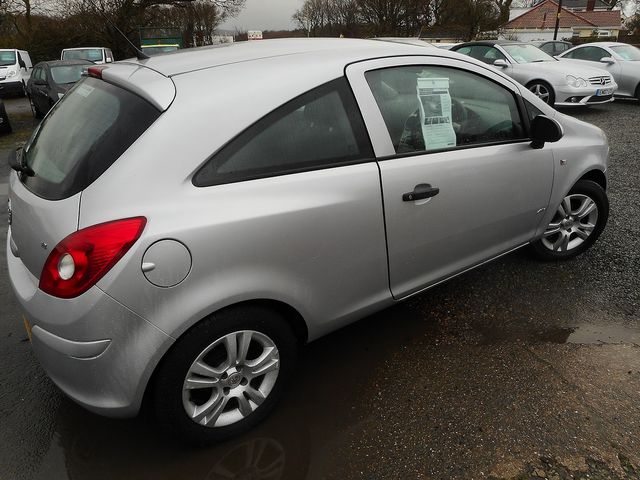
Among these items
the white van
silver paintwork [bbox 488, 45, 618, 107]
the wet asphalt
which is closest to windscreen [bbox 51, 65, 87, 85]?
the white van

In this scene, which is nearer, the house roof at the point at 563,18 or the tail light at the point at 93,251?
the tail light at the point at 93,251

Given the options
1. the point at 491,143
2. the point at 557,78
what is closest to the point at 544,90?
the point at 557,78

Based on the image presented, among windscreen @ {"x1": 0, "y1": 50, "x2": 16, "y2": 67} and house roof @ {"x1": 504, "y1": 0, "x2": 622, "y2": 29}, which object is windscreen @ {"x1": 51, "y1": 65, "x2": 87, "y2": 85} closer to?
windscreen @ {"x1": 0, "y1": 50, "x2": 16, "y2": 67}

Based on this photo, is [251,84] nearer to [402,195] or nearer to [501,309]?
[402,195]

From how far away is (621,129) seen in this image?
29.1 feet

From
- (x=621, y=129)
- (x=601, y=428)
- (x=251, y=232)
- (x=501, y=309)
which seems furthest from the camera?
(x=621, y=129)

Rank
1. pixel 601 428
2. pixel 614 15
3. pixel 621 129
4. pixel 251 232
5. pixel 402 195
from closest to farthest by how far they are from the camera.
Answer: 1. pixel 251 232
2. pixel 601 428
3. pixel 402 195
4. pixel 621 129
5. pixel 614 15

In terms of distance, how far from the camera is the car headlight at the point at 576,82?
983 cm

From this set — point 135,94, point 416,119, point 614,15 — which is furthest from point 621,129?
point 614,15

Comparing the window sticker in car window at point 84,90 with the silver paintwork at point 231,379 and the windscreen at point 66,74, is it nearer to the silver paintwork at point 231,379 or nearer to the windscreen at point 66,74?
the silver paintwork at point 231,379

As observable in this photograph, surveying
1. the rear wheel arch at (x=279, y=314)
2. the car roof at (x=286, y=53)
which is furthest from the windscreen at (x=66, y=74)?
the rear wheel arch at (x=279, y=314)

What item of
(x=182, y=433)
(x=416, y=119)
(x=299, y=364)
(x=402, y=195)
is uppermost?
(x=416, y=119)

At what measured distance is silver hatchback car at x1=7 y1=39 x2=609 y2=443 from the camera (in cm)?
177

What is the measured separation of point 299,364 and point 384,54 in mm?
1749
